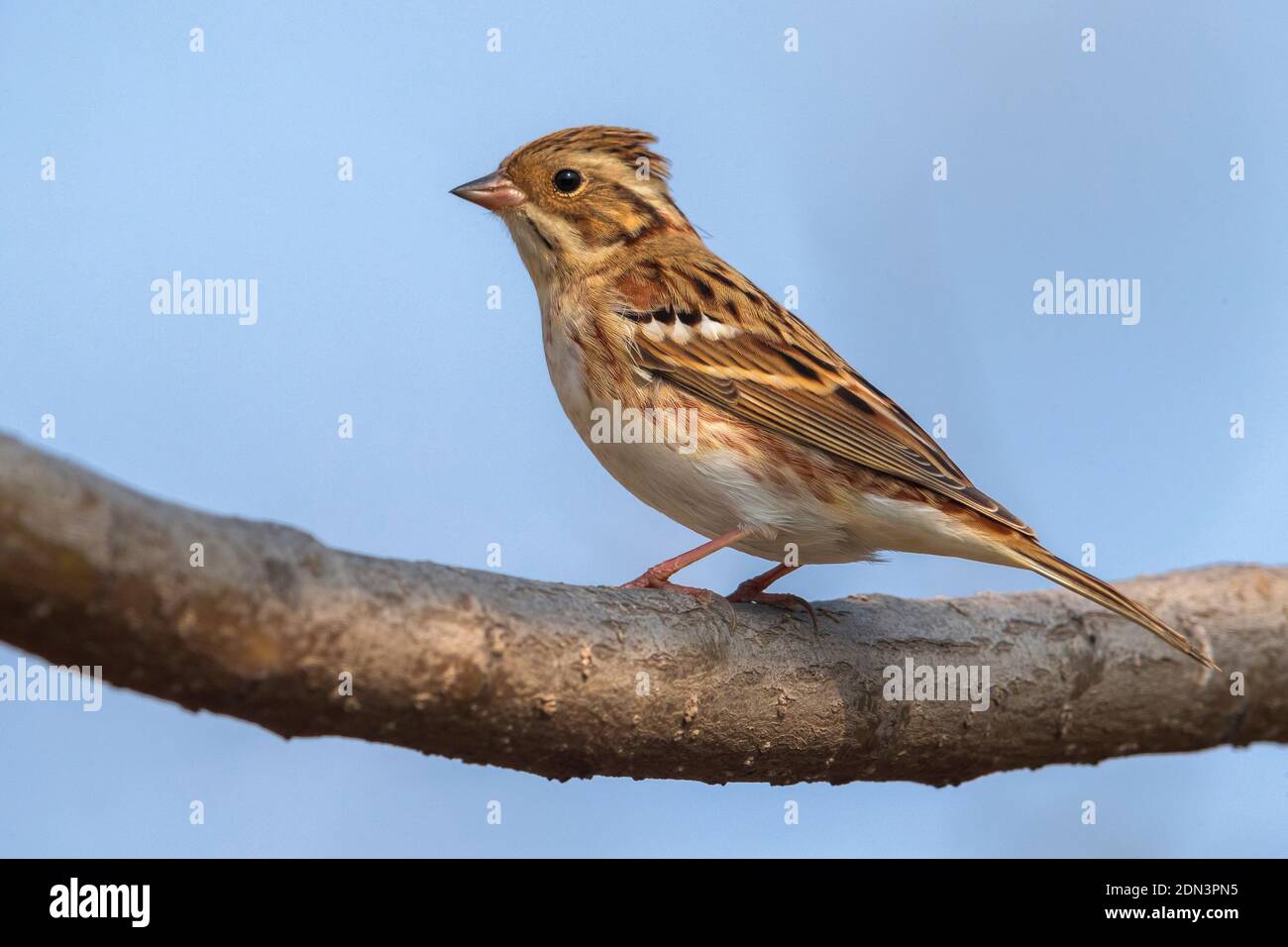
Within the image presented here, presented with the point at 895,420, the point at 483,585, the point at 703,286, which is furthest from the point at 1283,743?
the point at 483,585

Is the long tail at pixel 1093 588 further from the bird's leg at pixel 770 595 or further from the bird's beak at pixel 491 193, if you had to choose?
the bird's beak at pixel 491 193

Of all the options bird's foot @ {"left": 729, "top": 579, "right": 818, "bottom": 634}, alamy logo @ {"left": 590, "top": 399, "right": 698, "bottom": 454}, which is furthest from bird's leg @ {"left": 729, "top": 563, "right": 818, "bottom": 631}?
alamy logo @ {"left": 590, "top": 399, "right": 698, "bottom": 454}

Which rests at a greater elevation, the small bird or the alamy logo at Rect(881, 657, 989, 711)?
the small bird

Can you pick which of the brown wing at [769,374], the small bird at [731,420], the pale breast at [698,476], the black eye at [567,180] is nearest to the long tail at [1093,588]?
the small bird at [731,420]

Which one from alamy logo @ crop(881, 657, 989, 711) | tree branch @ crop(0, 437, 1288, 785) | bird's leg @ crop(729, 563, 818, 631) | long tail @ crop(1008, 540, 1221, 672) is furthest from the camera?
bird's leg @ crop(729, 563, 818, 631)

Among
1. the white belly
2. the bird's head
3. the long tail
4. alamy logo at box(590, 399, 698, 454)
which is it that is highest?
the bird's head

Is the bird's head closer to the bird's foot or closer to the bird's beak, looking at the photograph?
the bird's beak

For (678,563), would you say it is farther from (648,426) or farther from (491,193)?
(491,193)

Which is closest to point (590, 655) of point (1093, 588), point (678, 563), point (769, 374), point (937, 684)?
point (678, 563)
